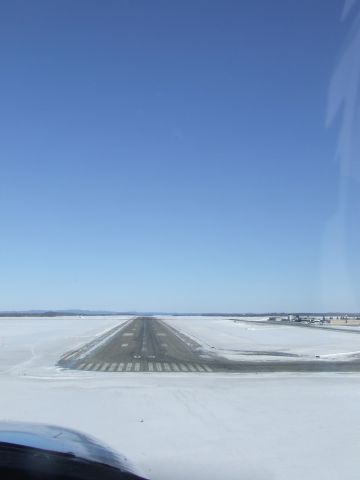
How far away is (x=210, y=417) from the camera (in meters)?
11.3

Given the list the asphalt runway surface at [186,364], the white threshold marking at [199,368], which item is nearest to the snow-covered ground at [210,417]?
the white threshold marking at [199,368]

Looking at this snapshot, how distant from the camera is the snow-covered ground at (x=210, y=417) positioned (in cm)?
763

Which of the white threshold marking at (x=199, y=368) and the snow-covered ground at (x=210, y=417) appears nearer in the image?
the snow-covered ground at (x=210, y=417)

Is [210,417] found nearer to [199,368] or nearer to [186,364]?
[199,368]

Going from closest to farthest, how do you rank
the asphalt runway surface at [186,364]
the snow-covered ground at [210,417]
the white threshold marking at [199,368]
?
the snow-covered ground at [210,417]
the white threshold marking at [199,368]
the asphalt runway surface at [186,364]

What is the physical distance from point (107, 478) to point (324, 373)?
18124mm

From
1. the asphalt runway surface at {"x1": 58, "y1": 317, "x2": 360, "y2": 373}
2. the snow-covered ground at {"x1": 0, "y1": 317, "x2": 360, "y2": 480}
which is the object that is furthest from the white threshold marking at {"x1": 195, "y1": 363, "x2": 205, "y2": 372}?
the snow-covered ground at {"x1": 0, "y1": 317, "x2": 360, "y2": 480}

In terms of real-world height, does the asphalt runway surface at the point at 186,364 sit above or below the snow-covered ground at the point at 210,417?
above

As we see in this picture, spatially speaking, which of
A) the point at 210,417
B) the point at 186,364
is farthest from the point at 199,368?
the point at 210,417

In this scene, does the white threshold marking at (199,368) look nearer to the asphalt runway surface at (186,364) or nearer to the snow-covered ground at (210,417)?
the asphalt runway surface at (186,364)

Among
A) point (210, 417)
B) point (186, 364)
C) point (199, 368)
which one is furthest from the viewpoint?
point (186, 364)

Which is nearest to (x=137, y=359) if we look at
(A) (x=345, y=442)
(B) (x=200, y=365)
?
(B) (x=200, y=365)

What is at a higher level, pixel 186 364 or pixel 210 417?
pixel 186 364

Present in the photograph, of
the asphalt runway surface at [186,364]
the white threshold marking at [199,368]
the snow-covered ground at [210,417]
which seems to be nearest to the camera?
the snow-covered ground at [210,417]
